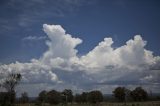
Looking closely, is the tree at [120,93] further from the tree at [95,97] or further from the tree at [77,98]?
the tree at [77,98]

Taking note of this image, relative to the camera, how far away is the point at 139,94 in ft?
491

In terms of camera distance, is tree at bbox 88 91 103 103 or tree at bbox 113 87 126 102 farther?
tree at bbox 113 87 126 102

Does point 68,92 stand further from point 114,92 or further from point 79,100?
point 114,92

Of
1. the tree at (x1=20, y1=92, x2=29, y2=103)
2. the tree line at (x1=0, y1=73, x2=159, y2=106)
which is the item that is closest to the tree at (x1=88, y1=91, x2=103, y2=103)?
the tree line at (x1=0, y1=73, x2=159, y2=106)

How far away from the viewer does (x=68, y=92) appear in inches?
6245

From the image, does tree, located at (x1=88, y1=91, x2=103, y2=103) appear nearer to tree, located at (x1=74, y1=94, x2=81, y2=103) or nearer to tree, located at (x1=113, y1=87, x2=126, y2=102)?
tree, located at (x1=113, y1=87, x2=126, y2=102)

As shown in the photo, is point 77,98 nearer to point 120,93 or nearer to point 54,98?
point 120,93

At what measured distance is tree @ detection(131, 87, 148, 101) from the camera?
491ft

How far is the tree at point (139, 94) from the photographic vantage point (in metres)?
150

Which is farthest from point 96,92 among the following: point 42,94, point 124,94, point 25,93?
point 25,93

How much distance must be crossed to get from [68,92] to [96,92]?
22682 mm

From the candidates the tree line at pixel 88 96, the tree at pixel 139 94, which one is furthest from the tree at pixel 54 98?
the tree at pixel 139 94

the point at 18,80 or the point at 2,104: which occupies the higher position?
the point at 18,80

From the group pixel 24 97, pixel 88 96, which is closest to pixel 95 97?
pixel 88 96
